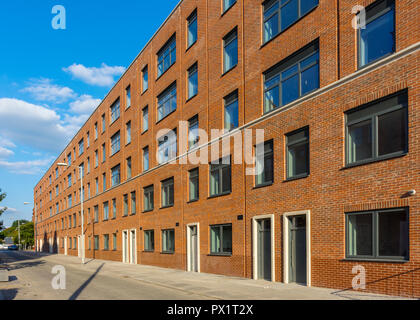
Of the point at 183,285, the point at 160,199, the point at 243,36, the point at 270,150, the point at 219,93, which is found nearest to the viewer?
the point at 183,285

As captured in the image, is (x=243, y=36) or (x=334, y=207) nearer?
(x=334, y=207)

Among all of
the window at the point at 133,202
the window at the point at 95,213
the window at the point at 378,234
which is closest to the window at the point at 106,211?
the window at the point at 95,213

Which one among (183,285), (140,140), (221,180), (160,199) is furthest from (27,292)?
(140,140)

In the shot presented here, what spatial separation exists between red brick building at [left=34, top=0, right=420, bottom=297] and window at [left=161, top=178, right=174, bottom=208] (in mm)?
107

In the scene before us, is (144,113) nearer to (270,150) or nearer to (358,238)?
(270,150)

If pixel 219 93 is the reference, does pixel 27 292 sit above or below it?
below

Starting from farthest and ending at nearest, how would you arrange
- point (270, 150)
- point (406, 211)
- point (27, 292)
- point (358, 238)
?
point (270, 150), point (27, 292), point (358, 238), point (406, 211)

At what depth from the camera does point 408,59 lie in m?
11.7

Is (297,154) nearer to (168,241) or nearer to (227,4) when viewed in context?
(227,4)

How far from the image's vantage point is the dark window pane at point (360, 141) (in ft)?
42.9

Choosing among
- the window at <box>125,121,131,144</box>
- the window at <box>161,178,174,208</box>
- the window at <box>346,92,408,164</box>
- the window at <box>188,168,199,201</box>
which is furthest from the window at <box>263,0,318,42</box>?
the window at <box>125,121,131,144</box>

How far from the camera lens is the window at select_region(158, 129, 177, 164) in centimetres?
2670

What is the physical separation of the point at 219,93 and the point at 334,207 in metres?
10.1
